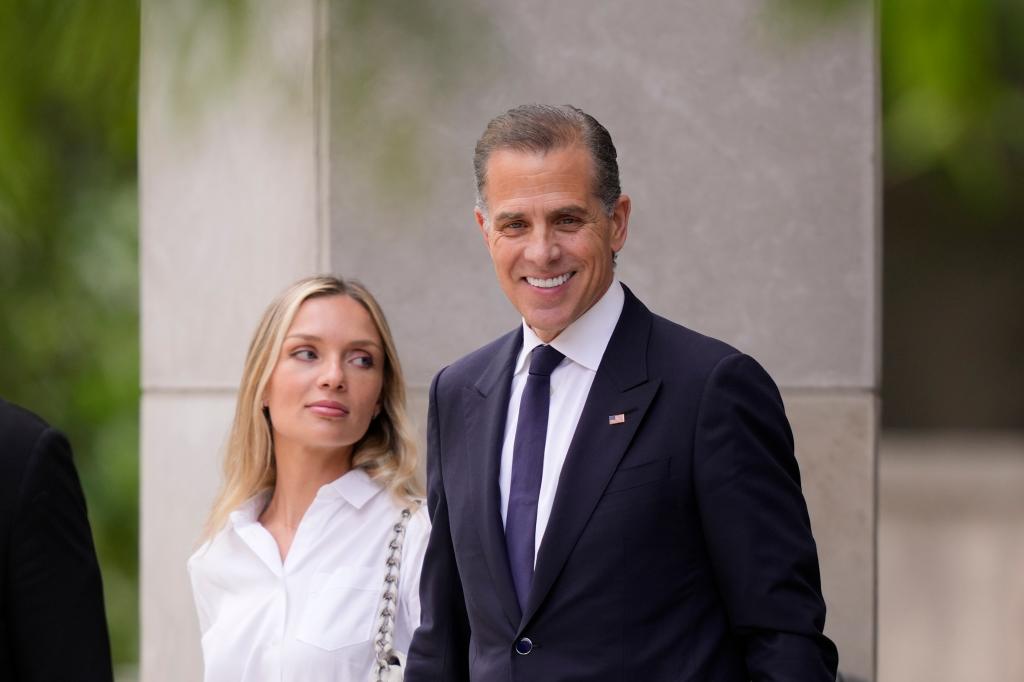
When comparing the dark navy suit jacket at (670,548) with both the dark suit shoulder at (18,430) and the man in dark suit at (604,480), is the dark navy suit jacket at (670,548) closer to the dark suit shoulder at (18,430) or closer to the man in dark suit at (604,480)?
the man in dark suit at (604,480)

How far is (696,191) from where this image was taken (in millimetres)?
4086

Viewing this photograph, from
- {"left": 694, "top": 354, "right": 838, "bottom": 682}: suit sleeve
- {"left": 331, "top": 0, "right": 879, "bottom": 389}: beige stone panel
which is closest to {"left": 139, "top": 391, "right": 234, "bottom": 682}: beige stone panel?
{"left": 331, "top": 0, "right": 879, "bottom": 389}: beige stone panel

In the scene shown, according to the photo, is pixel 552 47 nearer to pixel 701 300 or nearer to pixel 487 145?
pixel 701 300

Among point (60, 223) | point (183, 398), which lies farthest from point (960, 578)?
point (60, 223)

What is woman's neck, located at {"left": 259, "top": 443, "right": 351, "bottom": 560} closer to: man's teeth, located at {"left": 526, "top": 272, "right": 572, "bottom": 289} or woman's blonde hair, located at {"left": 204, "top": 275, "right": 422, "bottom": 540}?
woman's blonde hair, located at {"left": 204, "top": 275, "right": 422, "bottom": 540}

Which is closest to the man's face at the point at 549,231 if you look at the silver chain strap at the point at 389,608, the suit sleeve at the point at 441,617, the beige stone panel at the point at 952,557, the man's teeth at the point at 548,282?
the man's teeth at the point at 548,282

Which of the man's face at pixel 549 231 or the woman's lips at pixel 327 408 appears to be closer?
the man's face at pixel 549 231

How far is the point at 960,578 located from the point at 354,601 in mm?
4721

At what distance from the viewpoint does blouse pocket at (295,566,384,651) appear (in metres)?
3.15

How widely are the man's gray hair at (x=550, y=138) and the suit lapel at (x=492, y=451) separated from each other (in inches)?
13.9

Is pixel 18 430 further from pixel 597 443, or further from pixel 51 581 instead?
pixel 597 443

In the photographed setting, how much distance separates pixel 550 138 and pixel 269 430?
140 centimetres

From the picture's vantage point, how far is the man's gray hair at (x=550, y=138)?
2516 millimetres

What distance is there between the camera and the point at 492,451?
2.56 metres
